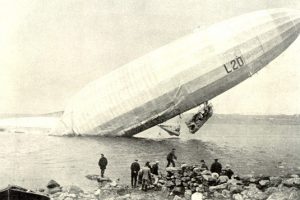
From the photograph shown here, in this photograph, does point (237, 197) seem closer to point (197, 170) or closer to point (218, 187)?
point (218, 187)

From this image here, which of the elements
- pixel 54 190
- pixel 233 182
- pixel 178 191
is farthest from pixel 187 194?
pixel 54 190

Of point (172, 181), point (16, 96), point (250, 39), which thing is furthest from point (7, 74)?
point (250, 39)

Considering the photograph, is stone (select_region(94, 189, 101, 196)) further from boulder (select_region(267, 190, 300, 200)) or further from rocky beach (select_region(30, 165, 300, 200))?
boulder (select_region(267, 190, 300, 200))

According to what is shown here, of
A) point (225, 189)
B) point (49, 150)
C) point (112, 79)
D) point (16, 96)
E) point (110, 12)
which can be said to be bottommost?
point (225, 189)

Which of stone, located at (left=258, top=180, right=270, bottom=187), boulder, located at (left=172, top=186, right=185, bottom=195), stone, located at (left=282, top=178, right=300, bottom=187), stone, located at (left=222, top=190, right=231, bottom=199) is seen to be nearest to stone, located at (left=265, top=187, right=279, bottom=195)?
stone, located at (left=258, top=180, right=270, bottom=187)

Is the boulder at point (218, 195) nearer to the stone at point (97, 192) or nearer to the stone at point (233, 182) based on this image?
the stone at point (233, 182)

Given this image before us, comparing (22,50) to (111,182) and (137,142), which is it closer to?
(111,182)
